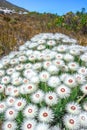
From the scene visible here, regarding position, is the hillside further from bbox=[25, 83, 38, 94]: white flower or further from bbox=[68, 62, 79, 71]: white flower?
bbox=[25, 83, 38, 94]: white flower

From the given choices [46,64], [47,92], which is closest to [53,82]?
[47,92]

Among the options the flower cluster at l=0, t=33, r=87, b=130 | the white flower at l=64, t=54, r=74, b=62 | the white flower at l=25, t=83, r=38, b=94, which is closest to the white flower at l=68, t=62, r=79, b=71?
the flower cluster at l=0, t=33, r=87, b=130

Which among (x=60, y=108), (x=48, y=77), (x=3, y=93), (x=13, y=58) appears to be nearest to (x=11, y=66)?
(x=13, y=58)

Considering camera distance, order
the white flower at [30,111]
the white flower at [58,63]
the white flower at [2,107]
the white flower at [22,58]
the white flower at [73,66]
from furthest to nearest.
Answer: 1. the white flower at [22,58]
2. the white flower at [58,63]
3. the white flower at [73,66]
4. the white flower at [2,107]
5. the white flower at [30,111]

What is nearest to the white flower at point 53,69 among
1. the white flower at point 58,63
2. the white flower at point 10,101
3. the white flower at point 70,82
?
the white flower at point 58,63

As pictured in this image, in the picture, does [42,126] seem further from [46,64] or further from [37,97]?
[46,64]

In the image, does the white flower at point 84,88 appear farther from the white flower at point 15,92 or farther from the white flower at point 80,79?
the white flower at point 15,92

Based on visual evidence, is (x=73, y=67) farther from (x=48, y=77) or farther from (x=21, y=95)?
(x=21, y=95)
